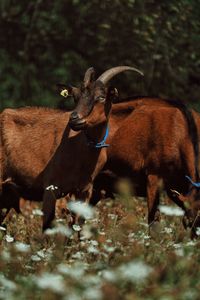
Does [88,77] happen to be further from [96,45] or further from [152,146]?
[96,45]

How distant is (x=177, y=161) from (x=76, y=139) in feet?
5.44

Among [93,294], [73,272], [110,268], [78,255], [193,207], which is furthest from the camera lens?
[193,207]

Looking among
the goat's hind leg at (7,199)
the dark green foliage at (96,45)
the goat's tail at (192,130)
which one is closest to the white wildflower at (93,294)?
the goat's hind leg at (7,199)

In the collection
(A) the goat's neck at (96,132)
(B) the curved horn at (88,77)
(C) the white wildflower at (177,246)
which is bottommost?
(A) the goat's neck at (96,132)

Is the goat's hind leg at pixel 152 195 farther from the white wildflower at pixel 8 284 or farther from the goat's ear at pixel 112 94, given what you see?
the white wildflower at pixel 8 284

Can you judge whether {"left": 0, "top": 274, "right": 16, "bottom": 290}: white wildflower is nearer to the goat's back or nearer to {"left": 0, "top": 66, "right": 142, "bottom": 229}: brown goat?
{"left": 0, "top": 66, "right": 142, "bottom": 229}: brown goat

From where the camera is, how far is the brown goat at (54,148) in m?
9.54

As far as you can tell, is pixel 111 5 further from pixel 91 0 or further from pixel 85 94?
pixel 85 94

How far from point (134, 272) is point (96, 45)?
14224 mm

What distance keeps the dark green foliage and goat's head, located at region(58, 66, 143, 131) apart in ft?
25.0

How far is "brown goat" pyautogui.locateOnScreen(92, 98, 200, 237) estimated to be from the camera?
10805 mm

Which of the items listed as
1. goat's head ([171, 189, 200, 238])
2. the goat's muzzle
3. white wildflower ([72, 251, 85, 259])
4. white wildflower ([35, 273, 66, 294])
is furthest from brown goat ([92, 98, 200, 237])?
white wildflower ([35, 273, 66, 294])

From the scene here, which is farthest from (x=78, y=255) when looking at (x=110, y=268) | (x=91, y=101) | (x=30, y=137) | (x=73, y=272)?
(x=30, y=137)

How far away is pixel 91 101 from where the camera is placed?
966cm
